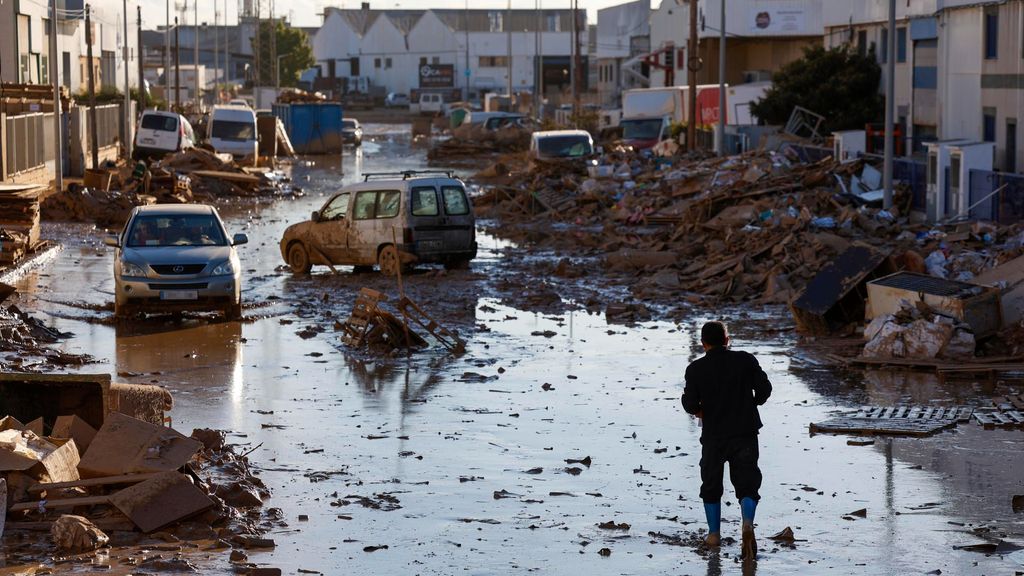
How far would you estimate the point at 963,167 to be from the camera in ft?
96.8

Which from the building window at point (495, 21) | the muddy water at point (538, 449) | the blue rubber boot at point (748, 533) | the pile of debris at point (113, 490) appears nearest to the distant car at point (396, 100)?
the building window at point (495, 21)

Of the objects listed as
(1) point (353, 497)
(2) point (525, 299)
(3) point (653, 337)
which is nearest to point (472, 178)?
(2) point (525, 299)

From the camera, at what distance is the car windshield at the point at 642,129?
198 ft

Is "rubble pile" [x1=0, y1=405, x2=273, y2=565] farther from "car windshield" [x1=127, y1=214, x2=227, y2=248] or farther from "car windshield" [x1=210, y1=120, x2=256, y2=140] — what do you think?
"car windshield" [x1=210, y1=120, x2=256, y2=140]

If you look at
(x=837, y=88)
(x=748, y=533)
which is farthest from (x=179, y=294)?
(x=837, y=88)

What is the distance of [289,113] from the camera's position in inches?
2958

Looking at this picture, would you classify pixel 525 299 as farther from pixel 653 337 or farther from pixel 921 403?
pixel 921 403

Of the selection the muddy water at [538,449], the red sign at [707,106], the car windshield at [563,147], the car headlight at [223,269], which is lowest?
the muddy water at [538,449]

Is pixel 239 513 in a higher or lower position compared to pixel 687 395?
lower

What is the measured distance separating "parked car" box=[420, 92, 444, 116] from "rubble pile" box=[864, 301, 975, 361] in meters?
99.1

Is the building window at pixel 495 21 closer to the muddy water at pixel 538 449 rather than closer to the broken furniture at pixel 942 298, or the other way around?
the muddy water at pixel 538 449

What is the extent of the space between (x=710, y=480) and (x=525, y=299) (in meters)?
13.9

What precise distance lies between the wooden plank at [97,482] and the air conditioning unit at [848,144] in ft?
94.9

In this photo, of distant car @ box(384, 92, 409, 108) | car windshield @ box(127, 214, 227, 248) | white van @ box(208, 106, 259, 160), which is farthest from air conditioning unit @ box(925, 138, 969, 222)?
distant car @ box(384, 92, 409, 108)
